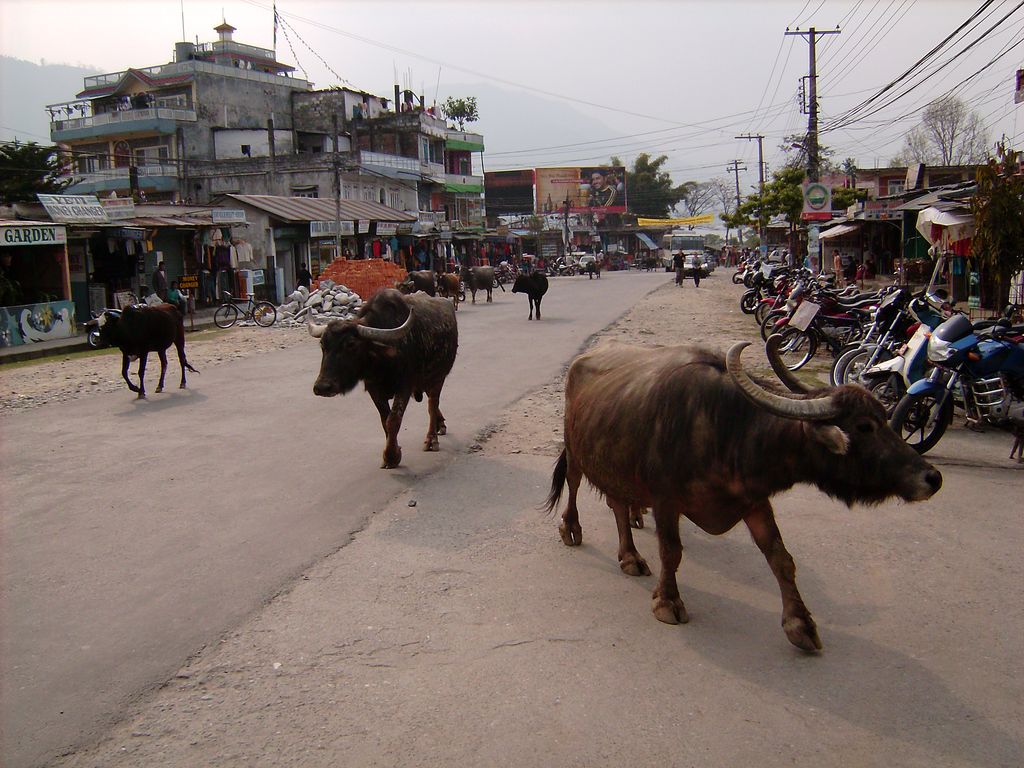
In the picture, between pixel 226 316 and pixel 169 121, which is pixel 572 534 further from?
pixel 169 121

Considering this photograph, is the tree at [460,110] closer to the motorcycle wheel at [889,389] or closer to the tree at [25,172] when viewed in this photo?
the tree at [25,172]

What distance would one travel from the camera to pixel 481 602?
4.70 meters

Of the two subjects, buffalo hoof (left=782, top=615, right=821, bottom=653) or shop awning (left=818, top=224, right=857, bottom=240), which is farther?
shop awning (left=818, top=224, right=857, bottom=240)

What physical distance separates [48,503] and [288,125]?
4613 cm

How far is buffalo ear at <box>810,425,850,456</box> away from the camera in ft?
12.5

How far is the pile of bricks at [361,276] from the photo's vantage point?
25.7 m

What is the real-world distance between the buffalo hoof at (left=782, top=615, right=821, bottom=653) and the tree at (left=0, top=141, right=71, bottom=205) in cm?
2728

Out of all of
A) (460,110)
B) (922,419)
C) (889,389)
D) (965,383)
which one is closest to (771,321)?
(889,389)

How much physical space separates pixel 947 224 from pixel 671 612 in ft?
44.0

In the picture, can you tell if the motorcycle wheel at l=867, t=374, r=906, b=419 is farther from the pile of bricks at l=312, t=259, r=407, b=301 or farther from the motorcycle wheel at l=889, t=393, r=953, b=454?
the pile of bricks at l=312, t=259, r=407, b=301

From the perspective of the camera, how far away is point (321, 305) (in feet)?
76.9

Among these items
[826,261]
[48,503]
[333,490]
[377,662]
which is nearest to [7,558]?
[48,503]

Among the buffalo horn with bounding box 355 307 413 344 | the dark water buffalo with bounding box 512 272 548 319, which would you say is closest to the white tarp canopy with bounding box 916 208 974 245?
the dark water buffalo with bounding box 512 272 548 319

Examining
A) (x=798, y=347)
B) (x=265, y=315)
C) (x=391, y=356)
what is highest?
(x=391, y=356)
